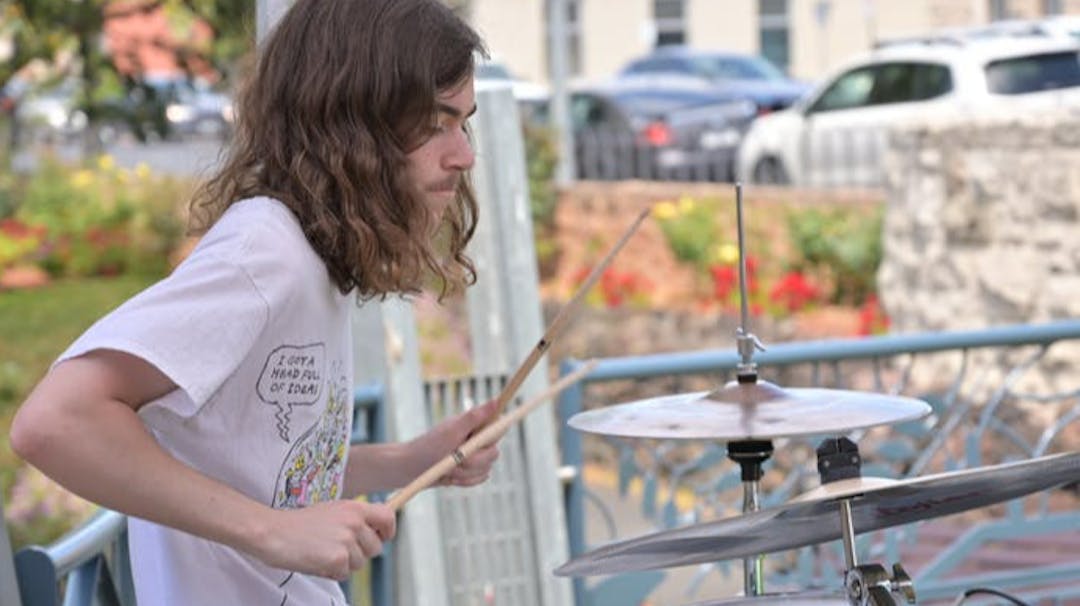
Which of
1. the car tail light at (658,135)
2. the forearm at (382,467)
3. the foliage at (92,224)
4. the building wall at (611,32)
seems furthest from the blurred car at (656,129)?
the forearm at (382,467)

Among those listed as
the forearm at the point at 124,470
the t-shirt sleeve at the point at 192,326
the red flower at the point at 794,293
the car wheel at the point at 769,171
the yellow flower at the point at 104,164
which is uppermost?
the t-shirt sleeve at the point at 192,326

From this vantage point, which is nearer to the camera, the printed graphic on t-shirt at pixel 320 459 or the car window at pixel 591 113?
the printed graphic on t-shirt at pixel 320 459

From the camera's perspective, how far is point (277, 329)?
2.04 metres

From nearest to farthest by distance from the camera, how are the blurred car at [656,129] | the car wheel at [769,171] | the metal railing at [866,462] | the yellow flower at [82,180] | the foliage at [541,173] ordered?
the metal railing at [866,462] → the foliage at [541,173] → the car wheel at [769,171] → the yellow flower at [82,180] → the blurred car at [656,129]

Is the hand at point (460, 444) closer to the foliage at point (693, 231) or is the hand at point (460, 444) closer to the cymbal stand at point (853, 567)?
the cymbal stand at point (853, 567)

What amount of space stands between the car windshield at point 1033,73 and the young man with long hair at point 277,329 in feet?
29.3

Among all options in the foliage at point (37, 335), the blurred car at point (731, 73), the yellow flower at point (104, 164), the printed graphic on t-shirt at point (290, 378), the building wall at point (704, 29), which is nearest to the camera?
the printed graphic on t-shirt at point (290, 378)

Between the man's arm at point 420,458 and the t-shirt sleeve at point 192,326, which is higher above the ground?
the t-shirt sleeve at point 192,326

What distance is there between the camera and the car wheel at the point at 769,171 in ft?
51.2

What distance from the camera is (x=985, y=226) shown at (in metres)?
9.36

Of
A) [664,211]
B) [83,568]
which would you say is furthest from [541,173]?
[83,568]

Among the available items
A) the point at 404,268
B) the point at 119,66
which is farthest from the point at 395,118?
the point at 119,66

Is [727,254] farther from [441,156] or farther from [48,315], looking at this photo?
[441,156]

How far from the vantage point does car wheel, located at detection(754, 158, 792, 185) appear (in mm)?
15602
